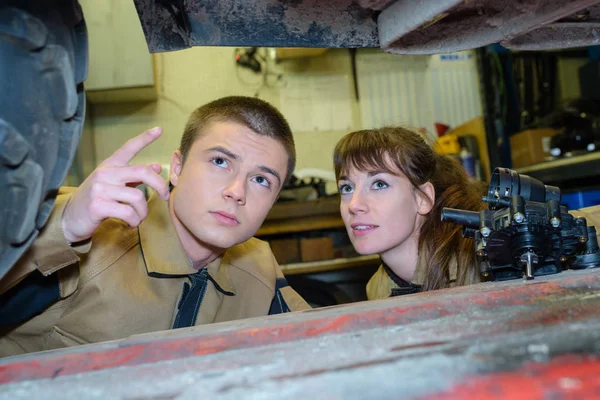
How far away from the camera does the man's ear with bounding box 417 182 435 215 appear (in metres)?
1.73

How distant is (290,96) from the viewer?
147 inches

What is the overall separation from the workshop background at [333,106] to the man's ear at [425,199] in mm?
1063

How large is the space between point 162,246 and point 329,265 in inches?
57.5

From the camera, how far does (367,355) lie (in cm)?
50

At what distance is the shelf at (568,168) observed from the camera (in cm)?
257

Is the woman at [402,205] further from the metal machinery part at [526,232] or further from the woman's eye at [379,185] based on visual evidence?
the metal machinery part at [526,232]

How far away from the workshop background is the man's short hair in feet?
3.77

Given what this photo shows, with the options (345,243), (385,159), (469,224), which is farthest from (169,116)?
(469,224)

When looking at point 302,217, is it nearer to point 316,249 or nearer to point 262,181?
point 316,249

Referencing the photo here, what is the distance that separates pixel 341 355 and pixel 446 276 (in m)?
1.10

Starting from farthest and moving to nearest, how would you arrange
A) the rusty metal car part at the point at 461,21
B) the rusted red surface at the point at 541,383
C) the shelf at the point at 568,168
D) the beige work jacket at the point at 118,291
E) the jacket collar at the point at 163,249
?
the shelf at the point at 568,168
the jacket collar at the point at 163,249
the beige work jacket at the point at 118,291
the rusty metal car part at the point at 461,21
the rusted red surface at the point at 541,383

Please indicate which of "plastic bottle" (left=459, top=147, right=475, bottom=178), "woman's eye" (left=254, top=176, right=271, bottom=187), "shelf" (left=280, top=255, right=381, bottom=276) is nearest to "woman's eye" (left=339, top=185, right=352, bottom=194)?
"woman's eye" (left=254, top=176, right=271, bottom=187)

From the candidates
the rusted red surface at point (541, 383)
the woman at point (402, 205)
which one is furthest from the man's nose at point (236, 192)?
the rusted red surface at point (541, 383)

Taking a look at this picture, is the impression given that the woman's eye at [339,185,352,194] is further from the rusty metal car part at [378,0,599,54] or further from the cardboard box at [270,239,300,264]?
the cardboard box at [270,239,300,264]
